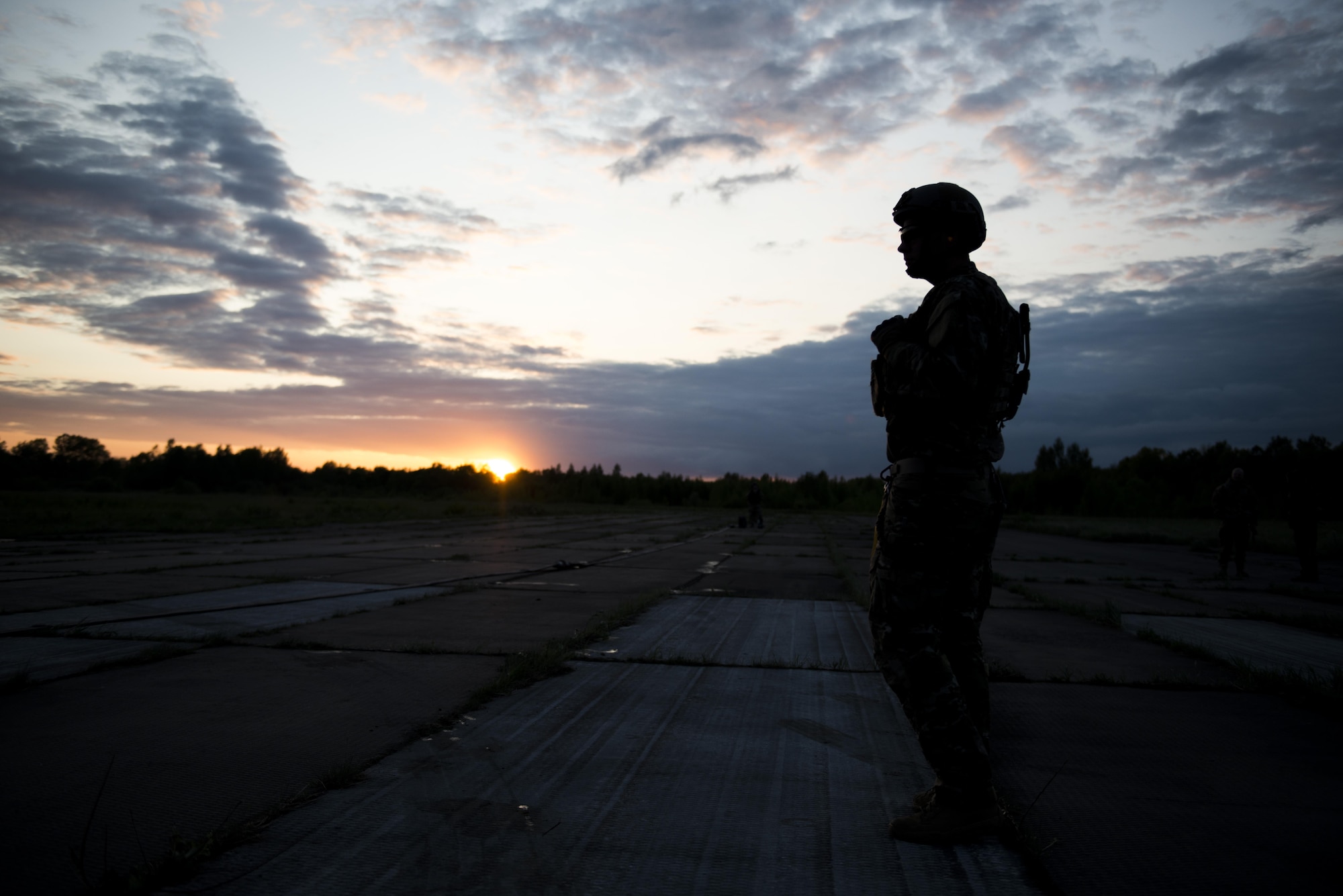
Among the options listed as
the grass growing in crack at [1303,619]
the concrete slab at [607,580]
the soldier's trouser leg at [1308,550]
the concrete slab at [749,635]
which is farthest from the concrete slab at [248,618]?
the soldier's trouser leg at [1308,550]

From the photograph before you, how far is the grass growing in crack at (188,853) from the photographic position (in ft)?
6.17

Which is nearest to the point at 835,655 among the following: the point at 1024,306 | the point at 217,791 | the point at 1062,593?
the point at 1024,306

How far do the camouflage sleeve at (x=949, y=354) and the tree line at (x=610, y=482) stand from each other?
50.1m

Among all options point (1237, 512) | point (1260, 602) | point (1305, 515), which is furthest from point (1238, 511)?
point (1260, 602)

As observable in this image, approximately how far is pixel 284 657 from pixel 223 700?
1.03m

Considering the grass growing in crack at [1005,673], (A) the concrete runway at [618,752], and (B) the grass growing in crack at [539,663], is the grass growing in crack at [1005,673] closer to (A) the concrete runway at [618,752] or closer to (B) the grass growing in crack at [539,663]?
(A) the concrete runway at [618,752]

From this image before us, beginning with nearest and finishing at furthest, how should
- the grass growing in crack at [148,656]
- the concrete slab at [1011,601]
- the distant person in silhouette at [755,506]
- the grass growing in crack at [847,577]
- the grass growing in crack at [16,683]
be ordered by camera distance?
the grass growing in crack at [16,683]
the grass growing in crack at [148,656]
the grass growing in crack at [847,577]
the concrete slab at [1011,601]
the distant person in silhouette at [755,506]

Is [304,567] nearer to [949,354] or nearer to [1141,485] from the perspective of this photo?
[949,354]

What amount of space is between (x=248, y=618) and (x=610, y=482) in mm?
94612

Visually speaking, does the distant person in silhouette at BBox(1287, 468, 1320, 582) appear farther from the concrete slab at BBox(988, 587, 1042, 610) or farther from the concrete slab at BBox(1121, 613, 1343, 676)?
the concrete slab at BBox(1121, 613, 1343, 676)

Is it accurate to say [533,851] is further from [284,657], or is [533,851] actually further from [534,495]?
[534,495]

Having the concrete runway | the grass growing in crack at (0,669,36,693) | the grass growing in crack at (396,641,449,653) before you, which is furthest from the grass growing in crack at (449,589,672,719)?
the grass growing in crack at (0,669,36,693)

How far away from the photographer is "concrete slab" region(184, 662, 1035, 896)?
2.01m

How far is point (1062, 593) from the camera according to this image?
32.0 feet
